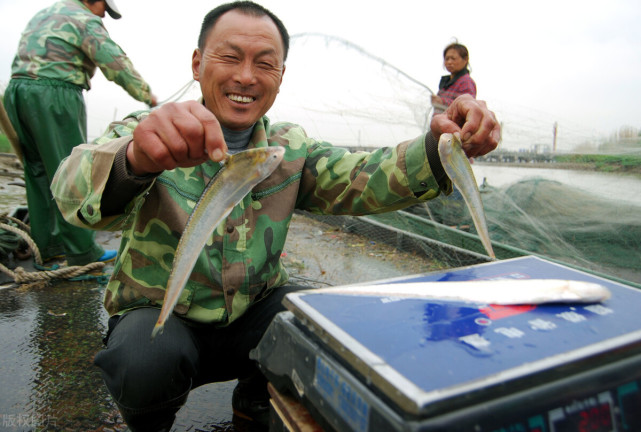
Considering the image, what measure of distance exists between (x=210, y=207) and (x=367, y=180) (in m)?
0.98

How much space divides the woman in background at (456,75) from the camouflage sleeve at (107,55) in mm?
3708

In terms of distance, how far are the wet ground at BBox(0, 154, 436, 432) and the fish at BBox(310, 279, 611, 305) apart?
1.27m

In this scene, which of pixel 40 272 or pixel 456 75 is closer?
pixel 40 272

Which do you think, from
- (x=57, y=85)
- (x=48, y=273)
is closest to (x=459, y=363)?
(x=48, y=273)

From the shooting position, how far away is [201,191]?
1.96m

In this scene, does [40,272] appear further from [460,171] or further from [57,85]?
[460,171]

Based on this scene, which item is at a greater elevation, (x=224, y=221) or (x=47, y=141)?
(x=47, y=141)

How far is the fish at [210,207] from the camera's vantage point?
1.30 metres

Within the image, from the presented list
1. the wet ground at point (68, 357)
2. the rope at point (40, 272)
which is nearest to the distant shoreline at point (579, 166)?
the wet ground at point (68, 357)

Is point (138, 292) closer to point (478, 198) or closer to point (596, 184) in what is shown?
point (478, 198)

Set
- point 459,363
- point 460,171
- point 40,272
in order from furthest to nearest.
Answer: point 40,272, point 460,171, point 459,363

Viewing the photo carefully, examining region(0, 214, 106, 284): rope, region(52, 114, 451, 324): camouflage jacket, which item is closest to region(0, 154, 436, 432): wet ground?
region(0, 214, 106, 284): rope

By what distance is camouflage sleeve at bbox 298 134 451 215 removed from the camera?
1974mm

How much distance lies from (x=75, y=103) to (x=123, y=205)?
10.1 feet
